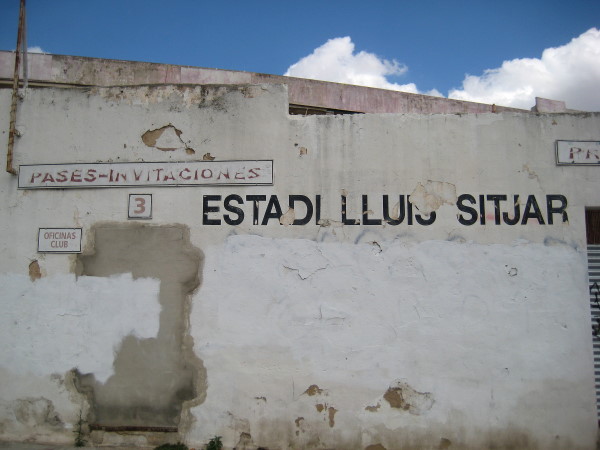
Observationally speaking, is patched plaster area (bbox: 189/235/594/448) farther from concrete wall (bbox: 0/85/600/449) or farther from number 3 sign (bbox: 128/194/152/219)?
number 3 sign (bbox: 128/194/152/219)

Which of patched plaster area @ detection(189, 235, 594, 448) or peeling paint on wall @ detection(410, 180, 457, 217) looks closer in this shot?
patched plaster area @ detection(189, 235, 594, 448)

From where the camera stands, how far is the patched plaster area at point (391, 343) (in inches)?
173

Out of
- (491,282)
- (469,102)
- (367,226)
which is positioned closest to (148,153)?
(367,226)

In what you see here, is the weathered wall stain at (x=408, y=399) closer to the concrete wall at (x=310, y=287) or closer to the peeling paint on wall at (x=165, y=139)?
the concrete wall at (x=310, y=287)

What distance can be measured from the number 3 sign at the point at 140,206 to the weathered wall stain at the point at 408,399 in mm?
3084

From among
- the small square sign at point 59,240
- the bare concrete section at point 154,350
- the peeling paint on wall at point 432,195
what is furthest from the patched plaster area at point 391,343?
the small square sign at point 59,240

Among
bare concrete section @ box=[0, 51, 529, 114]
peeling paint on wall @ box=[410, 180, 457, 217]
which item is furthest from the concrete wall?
bare concrete section @ box=[0, 51, 529, 114]

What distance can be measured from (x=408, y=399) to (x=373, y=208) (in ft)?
6.33

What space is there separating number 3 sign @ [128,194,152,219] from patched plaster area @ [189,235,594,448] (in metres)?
1.07

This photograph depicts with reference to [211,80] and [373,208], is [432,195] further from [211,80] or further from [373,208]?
[211,80]

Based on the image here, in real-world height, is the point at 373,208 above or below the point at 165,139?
below

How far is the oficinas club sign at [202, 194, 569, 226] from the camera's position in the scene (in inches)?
180

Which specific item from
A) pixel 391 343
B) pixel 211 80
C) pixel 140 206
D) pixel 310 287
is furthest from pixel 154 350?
pixel 211 80

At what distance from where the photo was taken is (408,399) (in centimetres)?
442
